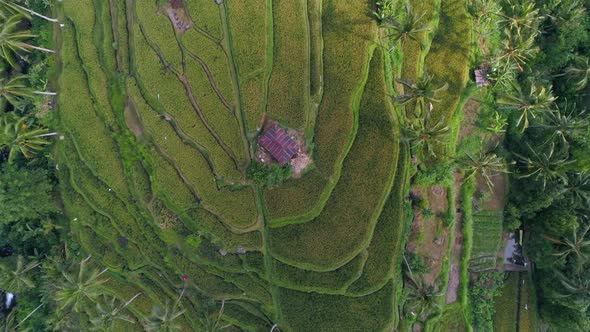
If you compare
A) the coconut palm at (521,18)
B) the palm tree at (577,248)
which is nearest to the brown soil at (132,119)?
the coconut palm at (521,18)

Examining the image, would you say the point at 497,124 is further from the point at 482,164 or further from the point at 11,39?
the point at 11,39

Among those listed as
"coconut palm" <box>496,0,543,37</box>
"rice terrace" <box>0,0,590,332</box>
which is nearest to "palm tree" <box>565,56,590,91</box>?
"rice terrace" <box>0,0,590,332</box>

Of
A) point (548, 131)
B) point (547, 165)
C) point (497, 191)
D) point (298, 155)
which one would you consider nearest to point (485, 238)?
point (497, 191)

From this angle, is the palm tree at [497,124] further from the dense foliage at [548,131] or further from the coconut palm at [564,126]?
the coconut palm at [564,126]

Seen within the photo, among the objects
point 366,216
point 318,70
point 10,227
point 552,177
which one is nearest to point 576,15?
point 552,177

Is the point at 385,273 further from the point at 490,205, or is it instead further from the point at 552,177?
the point at 552,177

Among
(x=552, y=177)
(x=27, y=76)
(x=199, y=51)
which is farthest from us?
(x=27, y=76)
